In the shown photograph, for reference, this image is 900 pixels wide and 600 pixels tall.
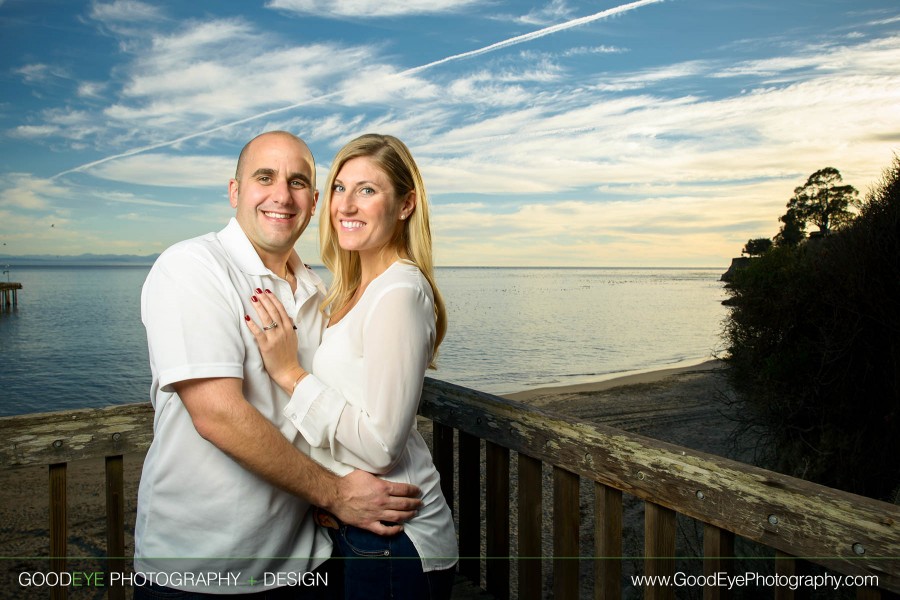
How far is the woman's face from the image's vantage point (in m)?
2.10

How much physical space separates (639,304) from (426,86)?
2579cm

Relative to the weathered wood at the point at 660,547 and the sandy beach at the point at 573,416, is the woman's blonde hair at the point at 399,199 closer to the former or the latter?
the weathered wood at the point at 660,547

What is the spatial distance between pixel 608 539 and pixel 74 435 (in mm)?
1842

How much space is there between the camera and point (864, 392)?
24.6 feet

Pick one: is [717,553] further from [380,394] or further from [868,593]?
[380,394]

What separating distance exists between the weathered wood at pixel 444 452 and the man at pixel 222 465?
78cm

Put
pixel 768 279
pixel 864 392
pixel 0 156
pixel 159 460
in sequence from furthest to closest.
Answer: pixel 0 156 → pixel 768 279 → pixel 864 392 → pixel 159 460

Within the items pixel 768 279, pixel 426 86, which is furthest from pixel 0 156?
pixel 768 279

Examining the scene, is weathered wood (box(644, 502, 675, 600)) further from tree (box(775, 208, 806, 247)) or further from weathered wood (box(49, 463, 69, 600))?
tree (box(775, 208, 806, 247))

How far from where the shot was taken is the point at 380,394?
1.71 m

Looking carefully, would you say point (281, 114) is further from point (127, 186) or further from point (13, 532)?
point (13, 532)

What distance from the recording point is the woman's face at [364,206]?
210cm

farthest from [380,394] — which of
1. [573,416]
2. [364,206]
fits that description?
[573,416]

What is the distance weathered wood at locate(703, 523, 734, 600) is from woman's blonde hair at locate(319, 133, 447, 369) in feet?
3.10
